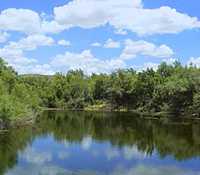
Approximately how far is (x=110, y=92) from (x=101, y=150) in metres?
83.0

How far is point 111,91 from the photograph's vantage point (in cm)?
13000

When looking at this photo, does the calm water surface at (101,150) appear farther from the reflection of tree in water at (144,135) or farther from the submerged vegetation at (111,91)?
the submerged vegetation at (111,91)

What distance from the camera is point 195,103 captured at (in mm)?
90188

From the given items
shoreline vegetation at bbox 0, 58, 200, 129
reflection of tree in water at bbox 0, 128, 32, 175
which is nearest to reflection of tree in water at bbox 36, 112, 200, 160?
reflection of tree in water at bbox 0, 128, 32, 175

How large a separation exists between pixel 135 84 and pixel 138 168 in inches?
3457

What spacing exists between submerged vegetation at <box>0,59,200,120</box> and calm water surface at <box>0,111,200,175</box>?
9.27 meters

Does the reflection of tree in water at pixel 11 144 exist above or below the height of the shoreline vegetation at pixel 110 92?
below

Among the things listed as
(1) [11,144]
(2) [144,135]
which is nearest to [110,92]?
(2) [144,135]

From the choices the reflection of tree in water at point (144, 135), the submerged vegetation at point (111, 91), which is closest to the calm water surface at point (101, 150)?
the reflection of tree in water at point (144, 135)

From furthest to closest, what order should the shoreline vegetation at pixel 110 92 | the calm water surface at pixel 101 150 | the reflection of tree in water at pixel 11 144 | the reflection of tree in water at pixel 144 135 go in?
the shoreline vegetation at pixel 110 92 → the reflection of tree in water at pixel 144 135 → the reflection of tree in water at pixel 11 144 → the calm water surface at pixel 101 150

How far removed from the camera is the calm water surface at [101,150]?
122 ft

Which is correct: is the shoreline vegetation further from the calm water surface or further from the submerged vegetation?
the calm water surface

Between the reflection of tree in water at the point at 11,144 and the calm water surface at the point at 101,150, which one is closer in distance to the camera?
the calm water surface at the point at 101,150

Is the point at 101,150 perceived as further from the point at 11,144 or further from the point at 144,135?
the point at 144,135
